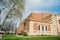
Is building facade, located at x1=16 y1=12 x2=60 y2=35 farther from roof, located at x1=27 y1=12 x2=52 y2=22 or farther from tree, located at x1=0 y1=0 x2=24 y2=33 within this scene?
tree, located at x1=0 y1=0 x2=24 y2=33

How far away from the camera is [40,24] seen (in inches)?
233

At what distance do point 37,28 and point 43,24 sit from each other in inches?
10.7

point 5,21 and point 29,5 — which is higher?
point 29,5

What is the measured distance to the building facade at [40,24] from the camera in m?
5.72

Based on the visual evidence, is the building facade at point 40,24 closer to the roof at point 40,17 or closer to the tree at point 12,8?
the roof at point 40,17

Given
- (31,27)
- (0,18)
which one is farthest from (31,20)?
(0,18)

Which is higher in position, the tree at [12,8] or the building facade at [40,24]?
the tree at [12,8]

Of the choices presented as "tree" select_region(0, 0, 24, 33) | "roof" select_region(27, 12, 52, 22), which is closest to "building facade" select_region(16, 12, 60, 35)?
"roof" select_region(27, 12, 52, 22)

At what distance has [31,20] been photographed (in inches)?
228

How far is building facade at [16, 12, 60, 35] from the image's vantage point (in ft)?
18.8

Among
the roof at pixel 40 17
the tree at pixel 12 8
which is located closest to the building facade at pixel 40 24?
the roof at pixel 40 17

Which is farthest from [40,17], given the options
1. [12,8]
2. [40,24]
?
[12,8]

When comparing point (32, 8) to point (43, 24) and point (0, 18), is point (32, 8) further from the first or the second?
point (0, 18)

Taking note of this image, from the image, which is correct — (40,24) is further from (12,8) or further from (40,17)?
(12,8)
